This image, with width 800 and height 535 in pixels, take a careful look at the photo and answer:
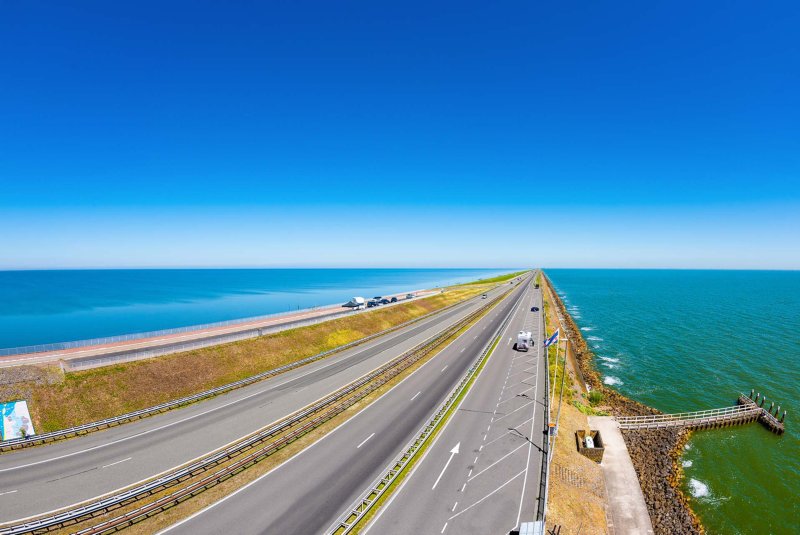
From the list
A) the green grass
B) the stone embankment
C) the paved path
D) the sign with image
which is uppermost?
the sign with image

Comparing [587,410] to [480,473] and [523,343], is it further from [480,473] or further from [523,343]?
[480,473]

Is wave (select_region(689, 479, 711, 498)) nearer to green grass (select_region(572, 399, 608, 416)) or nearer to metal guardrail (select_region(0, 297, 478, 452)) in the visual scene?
green grass (select_region(572, 399, 608, 416))

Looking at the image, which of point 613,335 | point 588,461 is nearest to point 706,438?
point 588,461

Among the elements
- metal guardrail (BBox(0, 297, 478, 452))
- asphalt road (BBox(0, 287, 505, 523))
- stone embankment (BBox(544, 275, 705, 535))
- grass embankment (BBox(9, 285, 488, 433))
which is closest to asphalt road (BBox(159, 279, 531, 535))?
asphalt road (BBox(0, 287, 505, 523))

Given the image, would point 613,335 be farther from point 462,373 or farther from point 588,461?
point 588,461

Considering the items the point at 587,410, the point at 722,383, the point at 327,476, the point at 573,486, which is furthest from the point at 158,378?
the point at 722,383
